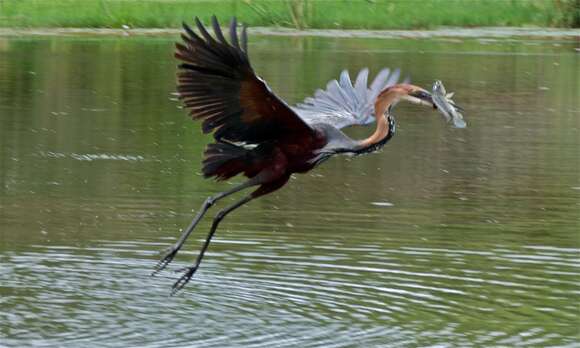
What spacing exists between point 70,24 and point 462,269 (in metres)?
19.1

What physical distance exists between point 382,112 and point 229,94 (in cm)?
76

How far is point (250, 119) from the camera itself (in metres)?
7.94

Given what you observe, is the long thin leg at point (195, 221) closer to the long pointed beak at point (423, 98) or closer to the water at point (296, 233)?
the water at point (296, 233)

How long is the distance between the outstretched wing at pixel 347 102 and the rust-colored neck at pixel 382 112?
68cm

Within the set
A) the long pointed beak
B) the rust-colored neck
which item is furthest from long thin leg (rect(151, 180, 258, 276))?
the long pointed beak

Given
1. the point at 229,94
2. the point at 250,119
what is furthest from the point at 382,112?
the point at 229,94

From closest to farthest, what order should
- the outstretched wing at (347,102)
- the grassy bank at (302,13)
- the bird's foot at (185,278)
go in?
1. the bird's foot at (185,278)
2. the outstretched wing at (347,102)
3. the grassy bank at (302,13)

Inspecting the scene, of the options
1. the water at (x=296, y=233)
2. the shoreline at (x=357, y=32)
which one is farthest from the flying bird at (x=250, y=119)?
the shoreline at (x=357, y=32)

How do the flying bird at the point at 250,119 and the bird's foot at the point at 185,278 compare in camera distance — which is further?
the bird's foot at the point at 185,278

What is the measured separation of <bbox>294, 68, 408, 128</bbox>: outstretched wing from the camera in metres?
8.69

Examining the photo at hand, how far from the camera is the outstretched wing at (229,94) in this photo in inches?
297

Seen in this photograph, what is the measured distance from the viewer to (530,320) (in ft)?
25.8

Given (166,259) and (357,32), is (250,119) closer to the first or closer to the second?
(166,259)

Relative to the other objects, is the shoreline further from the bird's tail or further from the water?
the bird's tail
